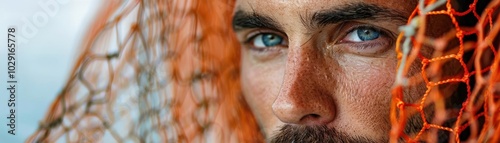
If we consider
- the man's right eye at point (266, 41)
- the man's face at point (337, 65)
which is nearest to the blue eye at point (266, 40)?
the man's right eye at point (266, 41)

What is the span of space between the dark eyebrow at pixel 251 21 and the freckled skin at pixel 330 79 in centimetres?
3

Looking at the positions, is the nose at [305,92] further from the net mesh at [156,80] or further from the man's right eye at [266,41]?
the net mesh at [156,80]

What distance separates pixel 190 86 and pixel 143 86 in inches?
5.3

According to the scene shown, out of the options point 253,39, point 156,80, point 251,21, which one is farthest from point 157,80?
point 251,21

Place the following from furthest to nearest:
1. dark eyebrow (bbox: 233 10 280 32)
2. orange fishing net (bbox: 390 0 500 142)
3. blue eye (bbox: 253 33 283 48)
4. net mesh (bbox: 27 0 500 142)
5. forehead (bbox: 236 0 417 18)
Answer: net mesh (bbox: 27 0 500 142), blue eye (bbox: 253 33 283 48), dark eyebrow (bbox: 233 10 280 32), forehead (bbox: 236 0 417 18), orange fishing net (bbox: 390 0 500 142)

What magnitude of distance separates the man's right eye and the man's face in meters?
0.10

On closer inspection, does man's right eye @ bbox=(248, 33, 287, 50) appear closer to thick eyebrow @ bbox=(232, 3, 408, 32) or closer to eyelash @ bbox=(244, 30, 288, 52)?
eyelash @ bbox=(244, 30, 288, 52)

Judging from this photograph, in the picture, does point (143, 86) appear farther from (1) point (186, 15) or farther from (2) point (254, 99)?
(2) point (254, 99)

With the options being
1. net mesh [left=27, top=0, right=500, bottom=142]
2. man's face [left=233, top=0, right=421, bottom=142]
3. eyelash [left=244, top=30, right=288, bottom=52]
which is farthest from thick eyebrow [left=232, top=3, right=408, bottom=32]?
net mesh [left=27, top=0, right=500, bottom=142]

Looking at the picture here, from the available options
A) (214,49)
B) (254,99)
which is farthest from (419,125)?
(214,49)

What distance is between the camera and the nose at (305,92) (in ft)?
4.59

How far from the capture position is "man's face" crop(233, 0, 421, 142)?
1396 millimetres

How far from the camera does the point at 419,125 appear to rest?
4.70 feet

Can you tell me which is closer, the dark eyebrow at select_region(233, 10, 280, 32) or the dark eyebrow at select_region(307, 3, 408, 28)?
the dark eyebrow at select_region(307, 3, 408, 28)
